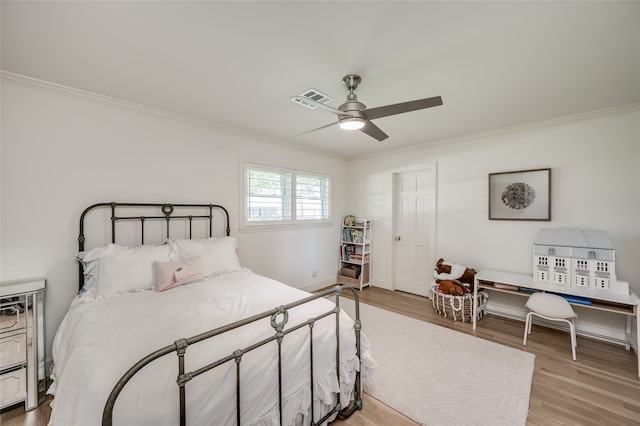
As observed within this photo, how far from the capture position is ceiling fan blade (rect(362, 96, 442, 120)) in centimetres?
169

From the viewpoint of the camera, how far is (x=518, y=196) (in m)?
3.34

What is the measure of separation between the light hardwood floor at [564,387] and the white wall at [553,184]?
64 centimetres

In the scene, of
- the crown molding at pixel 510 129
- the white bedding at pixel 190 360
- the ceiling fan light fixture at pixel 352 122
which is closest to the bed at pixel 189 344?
the white bedding at pixel 190 360

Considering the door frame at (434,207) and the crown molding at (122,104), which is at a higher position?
the crown molding at (122,104)

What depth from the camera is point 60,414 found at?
114cm

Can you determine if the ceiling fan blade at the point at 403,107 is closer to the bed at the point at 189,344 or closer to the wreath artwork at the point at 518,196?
the bed at the point at 189,344

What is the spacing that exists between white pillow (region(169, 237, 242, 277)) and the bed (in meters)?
0.02

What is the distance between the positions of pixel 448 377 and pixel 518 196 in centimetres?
250

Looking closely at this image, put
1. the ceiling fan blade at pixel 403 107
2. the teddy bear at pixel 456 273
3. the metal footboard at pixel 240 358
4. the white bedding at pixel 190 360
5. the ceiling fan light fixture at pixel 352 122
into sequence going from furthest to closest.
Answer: the teddy bear at pixel 456 273, the ceiling fan light fixture at pixel 352 122, the ceiling fan blade at pixel 403 107, the white bedding at pixel 190 360, the metal footboard at pixel 240 358

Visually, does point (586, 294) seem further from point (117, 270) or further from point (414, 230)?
point (117, 270)

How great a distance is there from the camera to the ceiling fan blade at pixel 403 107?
169 centimetres

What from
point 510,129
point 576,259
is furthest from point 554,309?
point 510,129

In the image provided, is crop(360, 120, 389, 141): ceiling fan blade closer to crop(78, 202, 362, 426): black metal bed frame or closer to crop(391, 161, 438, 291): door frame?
crop(78, 202, 362, 426): black metal bed frame

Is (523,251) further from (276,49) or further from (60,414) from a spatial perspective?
(60,414)
